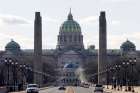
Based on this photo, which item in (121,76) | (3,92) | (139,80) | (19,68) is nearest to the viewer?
(3,92)

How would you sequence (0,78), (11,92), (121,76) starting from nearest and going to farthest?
(11,92) < (0,78) < (121,76)

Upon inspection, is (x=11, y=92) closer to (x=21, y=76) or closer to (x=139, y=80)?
(x=21, y=76)

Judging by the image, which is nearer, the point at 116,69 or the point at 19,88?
the point at 19,88

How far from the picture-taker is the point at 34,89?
87.9 m

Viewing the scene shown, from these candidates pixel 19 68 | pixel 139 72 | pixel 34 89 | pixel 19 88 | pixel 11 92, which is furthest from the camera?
pixel 139 72

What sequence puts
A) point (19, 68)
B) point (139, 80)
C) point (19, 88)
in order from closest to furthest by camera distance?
point (19, 88) < point (19, 68) < point (139, 80)

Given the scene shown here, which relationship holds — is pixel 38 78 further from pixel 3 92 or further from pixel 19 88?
pixel 3 92

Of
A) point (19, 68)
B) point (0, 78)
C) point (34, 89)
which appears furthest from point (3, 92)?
point (19, 68)

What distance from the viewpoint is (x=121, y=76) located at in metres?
169

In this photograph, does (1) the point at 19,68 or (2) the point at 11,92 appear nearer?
(2) the point at 11,92

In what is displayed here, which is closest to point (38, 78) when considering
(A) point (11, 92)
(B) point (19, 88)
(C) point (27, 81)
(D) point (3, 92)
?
(C) point (27, 81)

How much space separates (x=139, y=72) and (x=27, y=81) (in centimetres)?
4678

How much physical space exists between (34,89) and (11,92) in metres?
8.31

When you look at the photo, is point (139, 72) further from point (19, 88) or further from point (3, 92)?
point (3, 92)
